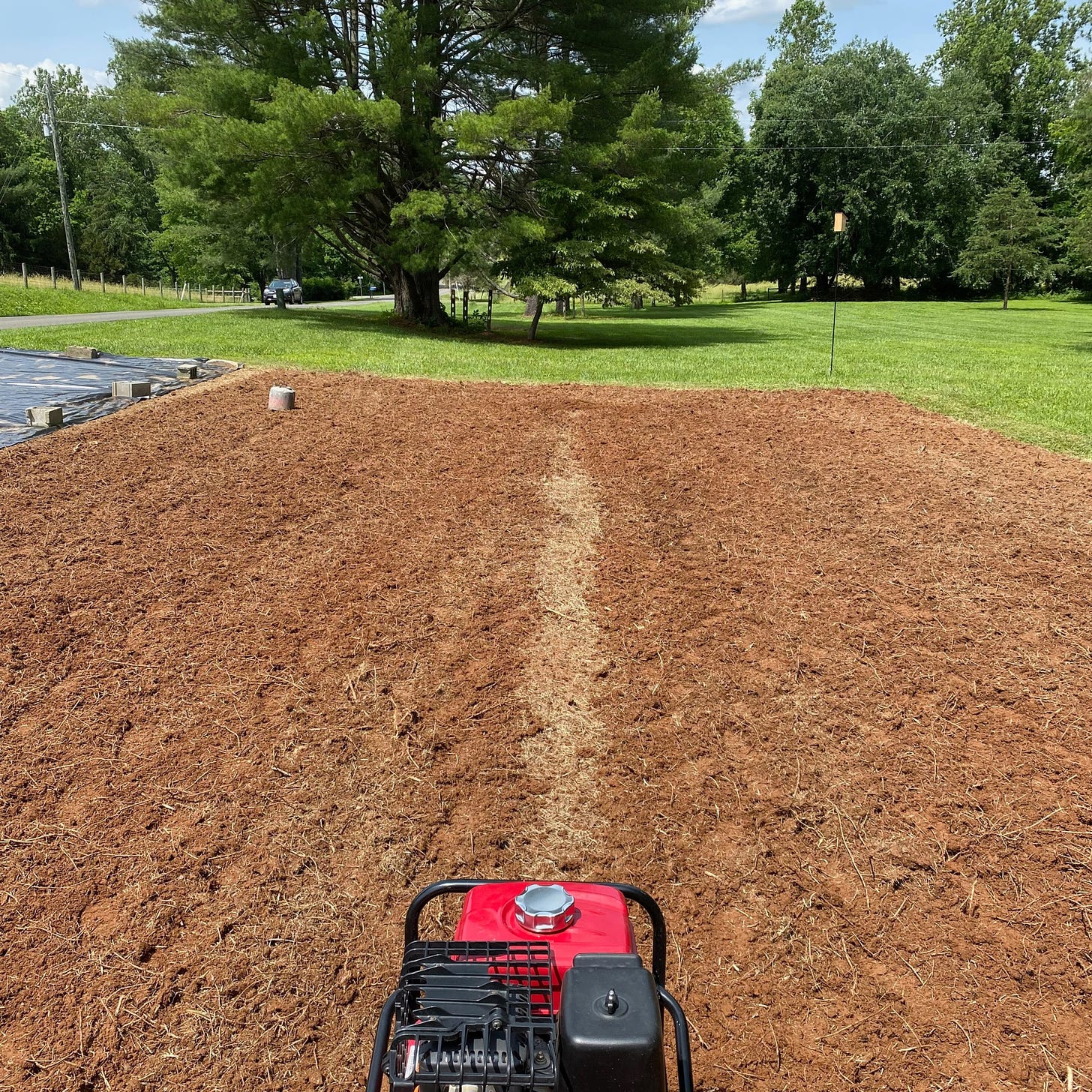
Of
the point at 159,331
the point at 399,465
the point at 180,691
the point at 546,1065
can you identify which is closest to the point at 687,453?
the point at 399,465

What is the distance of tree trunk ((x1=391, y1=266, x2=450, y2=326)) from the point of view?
20.4 meters

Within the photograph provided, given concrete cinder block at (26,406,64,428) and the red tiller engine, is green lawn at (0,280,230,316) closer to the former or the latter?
concrete cinder block at (26,406,64,428)

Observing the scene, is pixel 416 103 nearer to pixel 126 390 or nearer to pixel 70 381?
pixel 70 381

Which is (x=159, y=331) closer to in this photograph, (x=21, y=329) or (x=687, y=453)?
(x=21, y=329)

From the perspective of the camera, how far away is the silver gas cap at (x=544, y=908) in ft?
5.32

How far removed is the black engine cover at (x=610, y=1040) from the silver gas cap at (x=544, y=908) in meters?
0.33

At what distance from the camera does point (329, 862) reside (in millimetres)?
2912

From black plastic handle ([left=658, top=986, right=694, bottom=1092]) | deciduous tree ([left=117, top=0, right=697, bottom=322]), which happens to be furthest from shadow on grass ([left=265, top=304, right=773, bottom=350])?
black plastic handle ([left=658, top=986, right=694, bottom=1092])

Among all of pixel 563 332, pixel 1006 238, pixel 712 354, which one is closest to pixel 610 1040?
pixel 712 354

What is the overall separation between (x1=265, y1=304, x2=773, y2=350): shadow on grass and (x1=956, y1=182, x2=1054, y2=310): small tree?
42.2ft

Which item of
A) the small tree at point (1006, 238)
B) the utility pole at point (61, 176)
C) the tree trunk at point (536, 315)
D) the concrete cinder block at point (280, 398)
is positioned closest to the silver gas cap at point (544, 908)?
the concrete cinder block at point (280, 398)

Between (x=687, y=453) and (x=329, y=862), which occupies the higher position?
(x=687, y=453)

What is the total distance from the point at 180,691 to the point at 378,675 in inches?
34.3

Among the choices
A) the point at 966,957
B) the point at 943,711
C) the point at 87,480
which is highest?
the point at 87,480
